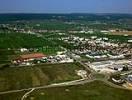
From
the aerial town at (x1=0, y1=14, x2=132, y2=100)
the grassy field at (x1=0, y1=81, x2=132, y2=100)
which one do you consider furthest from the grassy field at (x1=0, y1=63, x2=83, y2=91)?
the grassy field at (x1=0, y1=81, x2=132, y2=100)

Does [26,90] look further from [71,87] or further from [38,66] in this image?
[38,66]

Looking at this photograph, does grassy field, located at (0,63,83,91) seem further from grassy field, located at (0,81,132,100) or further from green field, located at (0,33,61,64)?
green field, located at (0,33,61,64)

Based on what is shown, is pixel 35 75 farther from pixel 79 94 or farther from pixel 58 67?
pixel 79 94

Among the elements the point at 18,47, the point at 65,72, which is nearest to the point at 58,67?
the point at 65,72

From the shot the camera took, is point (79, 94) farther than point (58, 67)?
No

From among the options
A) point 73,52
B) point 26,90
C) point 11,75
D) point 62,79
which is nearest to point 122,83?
point 62,79

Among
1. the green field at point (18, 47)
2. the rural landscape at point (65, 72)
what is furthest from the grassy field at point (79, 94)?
the green field at point (18, 47)
